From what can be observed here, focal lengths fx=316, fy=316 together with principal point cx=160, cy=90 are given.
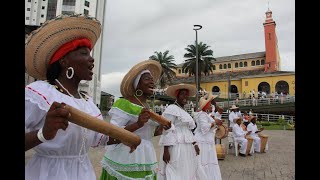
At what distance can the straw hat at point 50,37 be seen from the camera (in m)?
2.06

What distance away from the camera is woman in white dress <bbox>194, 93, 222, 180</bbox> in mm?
6262

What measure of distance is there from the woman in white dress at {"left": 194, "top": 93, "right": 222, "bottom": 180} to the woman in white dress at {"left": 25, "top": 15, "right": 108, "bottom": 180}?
169 inches

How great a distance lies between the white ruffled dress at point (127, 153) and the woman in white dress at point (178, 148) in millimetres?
1423

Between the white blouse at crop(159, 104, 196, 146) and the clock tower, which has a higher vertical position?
the clock tower

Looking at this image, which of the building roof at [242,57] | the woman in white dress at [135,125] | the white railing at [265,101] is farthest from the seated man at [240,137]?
the building roof at [242,57]

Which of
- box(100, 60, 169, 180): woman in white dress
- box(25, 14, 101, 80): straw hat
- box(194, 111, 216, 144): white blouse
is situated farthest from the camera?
box(194, 111, 216, 144): white blouse

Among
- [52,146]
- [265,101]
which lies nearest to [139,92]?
[52,146]

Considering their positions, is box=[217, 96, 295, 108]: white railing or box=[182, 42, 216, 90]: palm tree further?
box=[182, 42, 216, 90]: palm tree

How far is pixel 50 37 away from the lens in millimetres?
2068

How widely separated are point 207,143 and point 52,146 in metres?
5.19

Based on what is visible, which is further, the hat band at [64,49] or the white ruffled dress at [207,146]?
the white ruffled dress at [207,146]

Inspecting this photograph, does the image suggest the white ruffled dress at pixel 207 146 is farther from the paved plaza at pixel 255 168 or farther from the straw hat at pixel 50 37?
the straw hat at pixel 50 37

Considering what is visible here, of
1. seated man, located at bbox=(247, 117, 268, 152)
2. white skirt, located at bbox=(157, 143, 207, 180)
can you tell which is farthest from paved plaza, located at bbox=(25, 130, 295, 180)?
white skirt, located at bbox=(157, 143, 207, 180)

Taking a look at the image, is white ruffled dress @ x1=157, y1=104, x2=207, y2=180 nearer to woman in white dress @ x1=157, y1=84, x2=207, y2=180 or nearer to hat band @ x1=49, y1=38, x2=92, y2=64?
woman in white dress @ x1=157, y1=84, x2=207, y2=180
